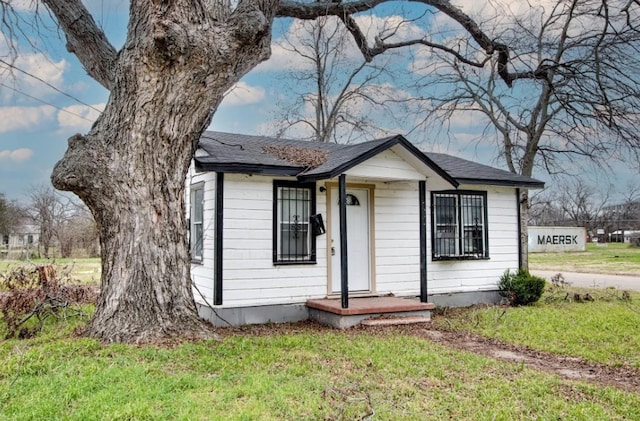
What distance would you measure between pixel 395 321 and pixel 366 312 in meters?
0.57

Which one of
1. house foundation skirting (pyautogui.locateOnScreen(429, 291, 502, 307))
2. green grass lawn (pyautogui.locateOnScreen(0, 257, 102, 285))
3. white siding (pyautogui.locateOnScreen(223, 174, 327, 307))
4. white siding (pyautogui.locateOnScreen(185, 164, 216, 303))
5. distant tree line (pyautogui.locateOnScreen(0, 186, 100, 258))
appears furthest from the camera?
distant tree line (pyautogui.locateOnScreen(0, 186, 100, 258))

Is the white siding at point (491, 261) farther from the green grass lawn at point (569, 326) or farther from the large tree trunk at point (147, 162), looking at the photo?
the large tree trunk at point (147, 162)

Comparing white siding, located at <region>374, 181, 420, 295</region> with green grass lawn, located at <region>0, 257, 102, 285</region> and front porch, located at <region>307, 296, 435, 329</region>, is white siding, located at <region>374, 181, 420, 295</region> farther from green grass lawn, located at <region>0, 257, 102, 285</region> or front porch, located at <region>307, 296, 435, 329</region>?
green grass lawn, located at <region>0, 257, 102, 285</region>

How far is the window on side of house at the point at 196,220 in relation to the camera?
885 centimetres

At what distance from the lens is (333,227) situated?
895cm

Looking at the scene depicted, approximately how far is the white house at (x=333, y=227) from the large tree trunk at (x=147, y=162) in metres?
1.48

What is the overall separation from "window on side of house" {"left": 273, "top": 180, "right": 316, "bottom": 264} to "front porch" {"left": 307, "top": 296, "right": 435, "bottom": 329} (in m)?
0.90

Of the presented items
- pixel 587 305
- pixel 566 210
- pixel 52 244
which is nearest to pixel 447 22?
pixel 587 305

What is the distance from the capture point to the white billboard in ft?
118

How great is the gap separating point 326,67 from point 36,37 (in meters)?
17.8

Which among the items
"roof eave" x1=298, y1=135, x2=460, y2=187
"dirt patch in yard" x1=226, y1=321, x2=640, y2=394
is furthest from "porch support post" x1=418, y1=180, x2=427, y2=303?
"dirt patch in yard" x1=226, y1=321, x2=640, y2=394

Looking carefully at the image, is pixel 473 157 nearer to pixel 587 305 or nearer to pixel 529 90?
pixel 529 90

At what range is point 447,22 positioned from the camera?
10945 millimetres

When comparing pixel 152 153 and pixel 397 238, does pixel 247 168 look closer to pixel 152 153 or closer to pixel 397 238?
pixel 152 153
